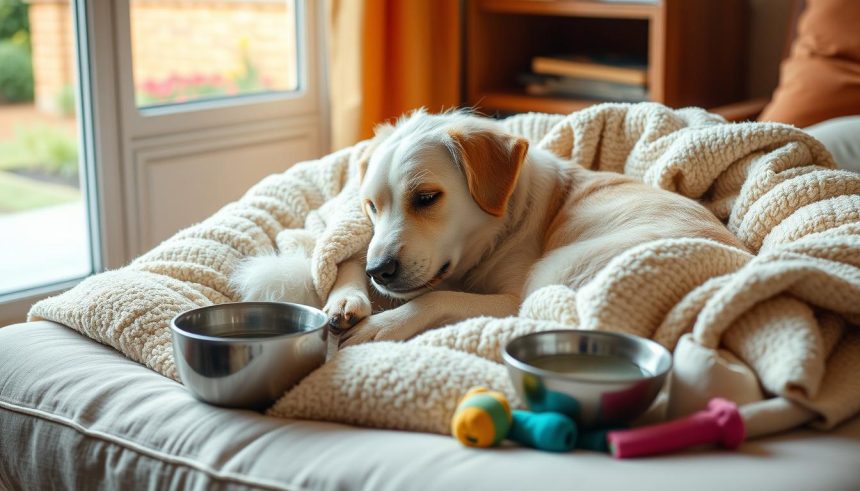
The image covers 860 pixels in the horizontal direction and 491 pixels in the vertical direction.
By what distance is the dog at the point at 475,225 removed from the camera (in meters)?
1.50

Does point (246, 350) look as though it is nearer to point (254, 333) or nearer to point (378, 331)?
point (254, 333)

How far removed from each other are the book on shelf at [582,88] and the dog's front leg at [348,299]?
1616 mm

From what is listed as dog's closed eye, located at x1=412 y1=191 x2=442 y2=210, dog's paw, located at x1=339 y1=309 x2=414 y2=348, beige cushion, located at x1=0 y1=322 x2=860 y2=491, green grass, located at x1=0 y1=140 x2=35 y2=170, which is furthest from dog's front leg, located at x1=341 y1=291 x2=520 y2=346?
green grass, located at x1=0 y1=140 x2=35 y2=170

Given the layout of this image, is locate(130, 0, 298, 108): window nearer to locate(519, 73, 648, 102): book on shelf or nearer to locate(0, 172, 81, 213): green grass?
locate(0, 172, 81, 213): green grass

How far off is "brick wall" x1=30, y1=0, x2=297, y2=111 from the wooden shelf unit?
0.67 m

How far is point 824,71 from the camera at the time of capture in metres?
2.47

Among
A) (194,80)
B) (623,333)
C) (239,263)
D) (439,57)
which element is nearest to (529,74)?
(439,57)

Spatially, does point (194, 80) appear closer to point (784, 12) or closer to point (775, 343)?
point (784, 12)

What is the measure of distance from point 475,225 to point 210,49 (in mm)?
1840

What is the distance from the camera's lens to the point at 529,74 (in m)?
3.37

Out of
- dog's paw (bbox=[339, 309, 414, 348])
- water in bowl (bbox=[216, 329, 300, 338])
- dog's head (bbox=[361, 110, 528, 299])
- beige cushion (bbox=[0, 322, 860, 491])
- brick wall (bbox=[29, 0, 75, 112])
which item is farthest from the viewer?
brick wall (bbox=[29, 0, 75, 112])

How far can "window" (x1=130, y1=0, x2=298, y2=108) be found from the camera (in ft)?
9.56

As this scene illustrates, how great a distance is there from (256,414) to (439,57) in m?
2.31

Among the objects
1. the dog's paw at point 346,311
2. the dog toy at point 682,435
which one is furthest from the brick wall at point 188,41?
the dog toy at point 682,435
